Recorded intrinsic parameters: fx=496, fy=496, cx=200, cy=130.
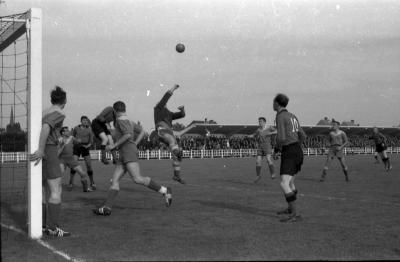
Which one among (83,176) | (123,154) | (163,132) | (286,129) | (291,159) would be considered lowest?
(83,176)

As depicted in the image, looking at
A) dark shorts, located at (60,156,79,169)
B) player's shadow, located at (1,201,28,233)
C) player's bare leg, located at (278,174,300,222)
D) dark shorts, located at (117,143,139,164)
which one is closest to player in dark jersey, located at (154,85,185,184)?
dark shorts, located at (60,156,79,169)

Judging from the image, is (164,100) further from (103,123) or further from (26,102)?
(26,102)

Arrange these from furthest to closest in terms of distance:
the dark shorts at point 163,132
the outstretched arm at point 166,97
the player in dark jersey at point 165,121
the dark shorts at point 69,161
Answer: the dark shorts at point 163,132, the dark shorts at point 69,161, the player in dark jersey at point 165,121, the outstretched arm at point 166,97

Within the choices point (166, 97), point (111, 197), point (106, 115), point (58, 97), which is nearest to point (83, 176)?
point (166, 97)

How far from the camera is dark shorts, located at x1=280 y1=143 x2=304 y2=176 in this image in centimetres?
795

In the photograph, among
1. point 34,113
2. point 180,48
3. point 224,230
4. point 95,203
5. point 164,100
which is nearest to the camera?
point 34,113

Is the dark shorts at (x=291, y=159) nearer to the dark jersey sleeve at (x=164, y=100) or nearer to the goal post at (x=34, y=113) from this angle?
the goal post at (x=34, y=113)

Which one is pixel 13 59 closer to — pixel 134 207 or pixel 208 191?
pixel 134 207

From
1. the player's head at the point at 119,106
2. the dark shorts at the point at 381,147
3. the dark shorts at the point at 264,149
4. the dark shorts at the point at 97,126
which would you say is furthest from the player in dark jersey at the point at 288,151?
the dark shorts at the point at 381,147

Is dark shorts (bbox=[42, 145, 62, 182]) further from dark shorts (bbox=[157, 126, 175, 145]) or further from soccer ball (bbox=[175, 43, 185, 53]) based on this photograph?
soccer ball (bbox=[175, 43, 185, 53])

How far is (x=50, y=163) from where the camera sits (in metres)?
6.70

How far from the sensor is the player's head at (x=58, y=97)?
6.73 m

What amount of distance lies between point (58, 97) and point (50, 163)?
899mm

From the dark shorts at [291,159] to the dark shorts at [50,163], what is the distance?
3.50m
